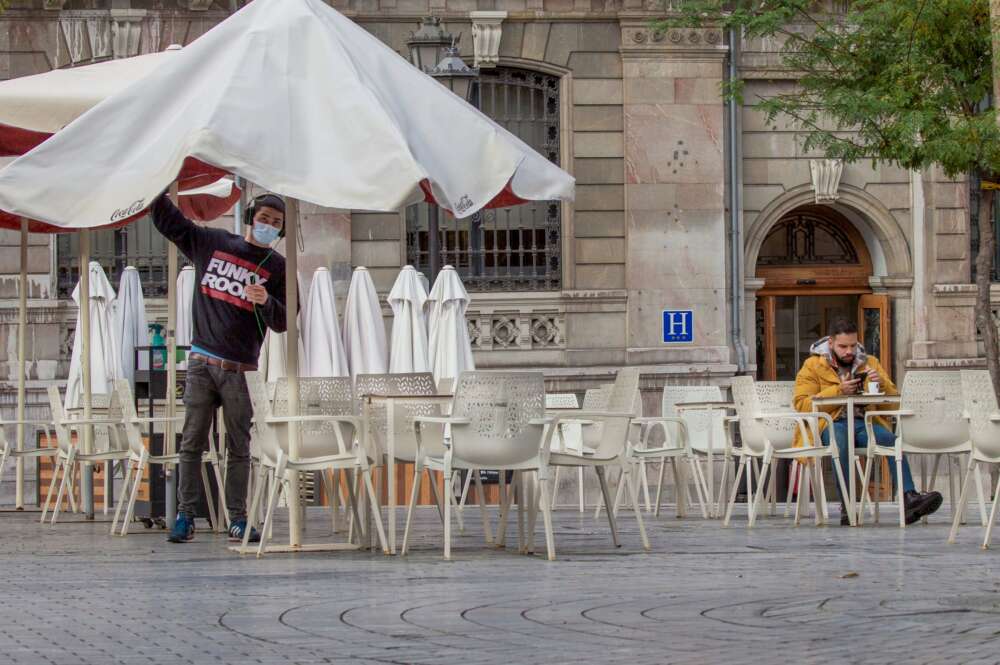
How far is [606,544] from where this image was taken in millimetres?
12172

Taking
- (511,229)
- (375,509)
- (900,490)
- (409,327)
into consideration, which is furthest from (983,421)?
(511,229)

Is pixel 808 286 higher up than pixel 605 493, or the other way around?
pixel 808 286

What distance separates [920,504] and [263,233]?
17.3 feet

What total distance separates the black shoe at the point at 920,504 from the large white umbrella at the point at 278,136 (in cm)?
458

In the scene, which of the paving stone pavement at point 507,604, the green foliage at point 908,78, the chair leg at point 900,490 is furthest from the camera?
the green foliage at point 908,78

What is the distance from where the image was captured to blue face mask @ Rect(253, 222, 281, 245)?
1170cm

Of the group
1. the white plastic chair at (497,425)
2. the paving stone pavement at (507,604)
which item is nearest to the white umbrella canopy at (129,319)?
the paving stone pavement at (507,604)

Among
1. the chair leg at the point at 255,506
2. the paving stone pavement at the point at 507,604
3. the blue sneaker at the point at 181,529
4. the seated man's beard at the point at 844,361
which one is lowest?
the paving stone pavement at the point at 507,604

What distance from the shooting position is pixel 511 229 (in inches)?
974

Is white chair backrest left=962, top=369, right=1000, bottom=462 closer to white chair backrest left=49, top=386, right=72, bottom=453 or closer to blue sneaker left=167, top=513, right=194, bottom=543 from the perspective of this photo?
blue sneaker left=167, top=513, right=194, bottom=543

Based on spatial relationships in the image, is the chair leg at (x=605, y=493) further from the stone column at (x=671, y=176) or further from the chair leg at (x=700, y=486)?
the stone column at (x=671, y=176)

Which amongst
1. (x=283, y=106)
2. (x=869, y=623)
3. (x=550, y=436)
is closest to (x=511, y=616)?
(x=869, y=623)

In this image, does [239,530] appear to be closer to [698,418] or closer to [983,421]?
[983,421]

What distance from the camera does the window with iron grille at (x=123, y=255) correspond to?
79.0ft
